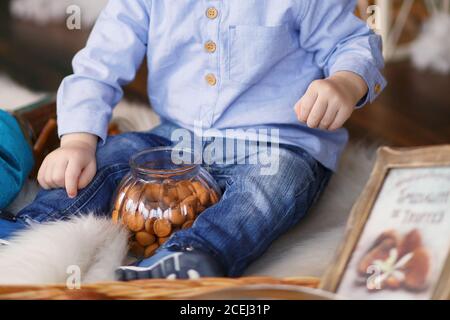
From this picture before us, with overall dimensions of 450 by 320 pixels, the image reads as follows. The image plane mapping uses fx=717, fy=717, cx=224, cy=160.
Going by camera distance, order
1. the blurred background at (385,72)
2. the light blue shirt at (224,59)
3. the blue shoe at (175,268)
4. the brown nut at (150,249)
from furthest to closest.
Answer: the blurred background at (385,72) → the light blue shirt at (224,59) → the brown nut at (150,249) → the blue shoe at (175,268)

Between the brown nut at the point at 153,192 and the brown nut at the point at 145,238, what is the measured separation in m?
0.03

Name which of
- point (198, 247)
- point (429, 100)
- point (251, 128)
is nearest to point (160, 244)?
point (198, 247)

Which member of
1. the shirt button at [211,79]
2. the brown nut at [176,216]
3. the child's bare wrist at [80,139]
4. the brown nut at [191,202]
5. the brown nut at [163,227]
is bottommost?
the brown nut at [163,227]

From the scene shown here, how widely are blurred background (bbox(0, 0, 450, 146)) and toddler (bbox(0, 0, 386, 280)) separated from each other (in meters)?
0.12

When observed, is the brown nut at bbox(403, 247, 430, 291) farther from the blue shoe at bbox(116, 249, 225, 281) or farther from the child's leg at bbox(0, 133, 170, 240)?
the child's leg at bbox(0, 133, 170, 240)

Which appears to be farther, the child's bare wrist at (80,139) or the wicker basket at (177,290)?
A: the child's bare wrist at (80,139)

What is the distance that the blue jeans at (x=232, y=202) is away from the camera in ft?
2.14

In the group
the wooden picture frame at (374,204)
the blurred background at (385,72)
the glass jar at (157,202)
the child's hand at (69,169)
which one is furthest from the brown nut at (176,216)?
the blurred background at (385,72)

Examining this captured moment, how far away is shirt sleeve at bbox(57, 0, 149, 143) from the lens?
0.81m

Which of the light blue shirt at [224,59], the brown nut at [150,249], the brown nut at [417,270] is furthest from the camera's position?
the light blue shirt at [224,59]

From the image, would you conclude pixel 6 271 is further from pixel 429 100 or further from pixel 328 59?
pixel 429 100

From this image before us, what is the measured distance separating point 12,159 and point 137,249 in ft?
0.73

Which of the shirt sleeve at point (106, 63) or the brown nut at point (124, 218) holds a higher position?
the shirt sleeve at point (106, 63)

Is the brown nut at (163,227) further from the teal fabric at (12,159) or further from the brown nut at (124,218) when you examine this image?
the teal fabric at (12,159)
